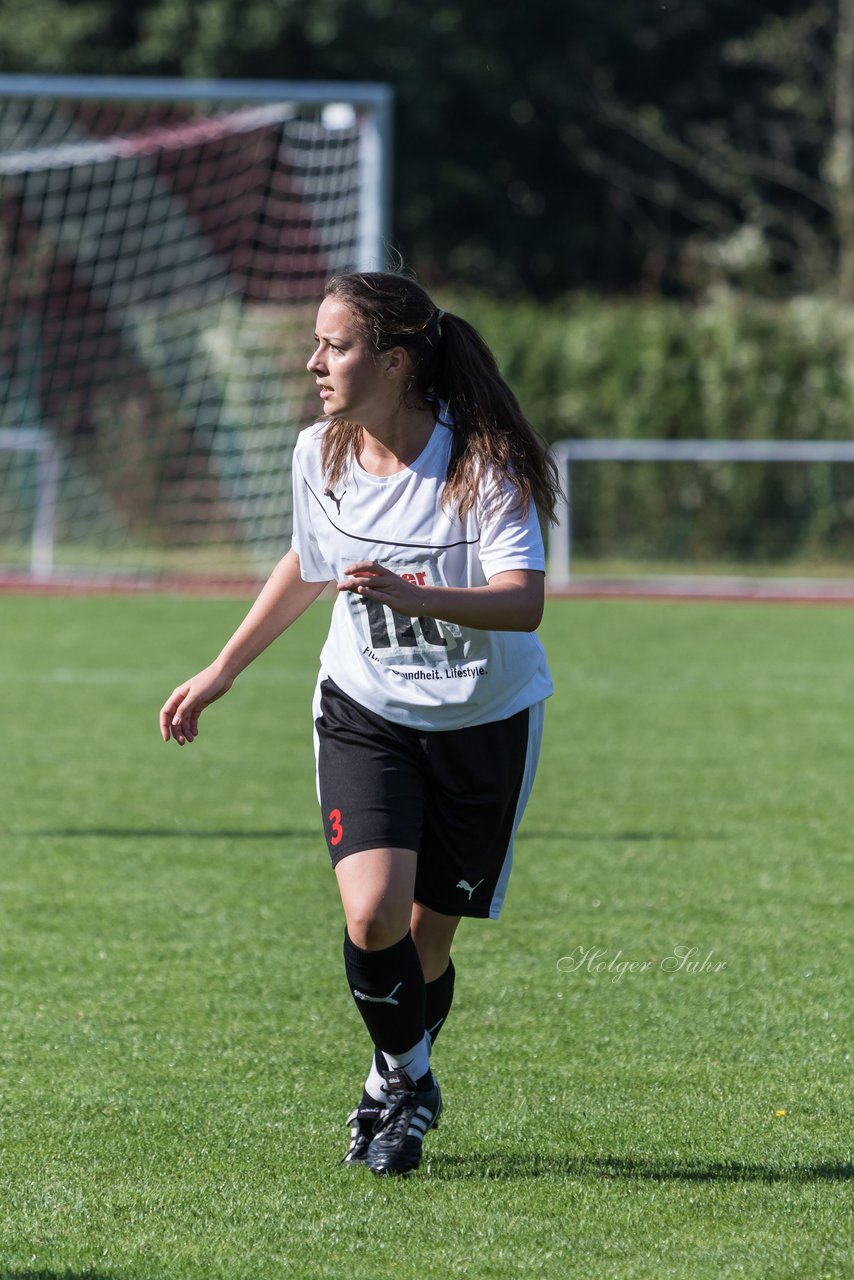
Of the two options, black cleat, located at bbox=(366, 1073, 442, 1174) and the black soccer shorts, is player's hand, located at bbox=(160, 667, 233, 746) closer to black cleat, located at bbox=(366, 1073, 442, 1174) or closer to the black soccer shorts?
the black soccer shorts

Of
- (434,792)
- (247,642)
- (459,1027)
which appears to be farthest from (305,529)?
(459,1027)

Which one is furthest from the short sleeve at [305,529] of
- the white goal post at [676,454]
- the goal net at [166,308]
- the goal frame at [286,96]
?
the white goal post at [676,454]

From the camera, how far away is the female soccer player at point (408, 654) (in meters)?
3.51

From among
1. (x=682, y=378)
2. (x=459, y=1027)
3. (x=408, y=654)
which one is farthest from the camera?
(x=682, y=378)

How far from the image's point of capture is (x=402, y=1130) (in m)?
3.62

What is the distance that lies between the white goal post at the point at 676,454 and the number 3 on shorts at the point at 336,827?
50.4ft

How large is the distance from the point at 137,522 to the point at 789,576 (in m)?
7.26

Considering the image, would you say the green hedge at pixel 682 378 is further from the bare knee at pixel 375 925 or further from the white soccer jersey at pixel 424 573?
the bare knee at pixel 375 925

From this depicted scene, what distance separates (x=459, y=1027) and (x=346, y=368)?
200 cm

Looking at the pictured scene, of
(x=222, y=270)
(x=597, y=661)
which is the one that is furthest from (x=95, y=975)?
(x=222, y=270)

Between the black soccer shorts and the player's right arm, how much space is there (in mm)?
185

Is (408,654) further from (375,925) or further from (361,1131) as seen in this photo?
(361,1131)

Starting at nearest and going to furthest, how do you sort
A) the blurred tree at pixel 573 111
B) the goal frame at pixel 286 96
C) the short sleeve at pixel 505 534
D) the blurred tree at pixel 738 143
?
the short sleeve at pixel 505 534, the goal frame at pixel 286 96, the blurred tree at pixel 573 111, the blurred tree at pixel 738 143

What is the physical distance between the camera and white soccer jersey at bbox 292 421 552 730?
3.48m
